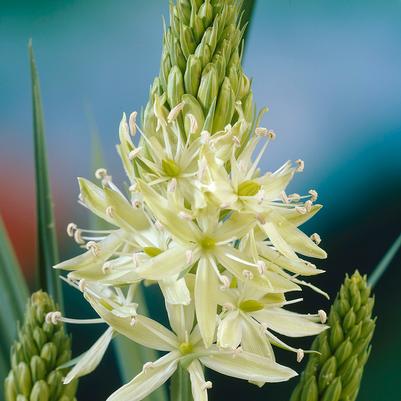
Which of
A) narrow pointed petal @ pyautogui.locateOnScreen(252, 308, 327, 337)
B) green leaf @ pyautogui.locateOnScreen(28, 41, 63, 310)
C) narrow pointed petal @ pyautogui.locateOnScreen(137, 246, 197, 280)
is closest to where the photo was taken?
narrow pointed petal @ pyautogui.locateOnScreen(137, 246, 197, 280)

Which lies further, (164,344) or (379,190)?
(379,190)

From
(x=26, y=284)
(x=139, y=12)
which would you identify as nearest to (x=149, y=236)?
(x=26, y=284)

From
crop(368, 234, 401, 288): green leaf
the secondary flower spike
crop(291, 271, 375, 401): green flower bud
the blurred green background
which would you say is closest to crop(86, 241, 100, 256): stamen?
the secondary flower spike

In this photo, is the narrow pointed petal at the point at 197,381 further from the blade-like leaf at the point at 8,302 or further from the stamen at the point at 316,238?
the blade-like leaf at the point at 8,302

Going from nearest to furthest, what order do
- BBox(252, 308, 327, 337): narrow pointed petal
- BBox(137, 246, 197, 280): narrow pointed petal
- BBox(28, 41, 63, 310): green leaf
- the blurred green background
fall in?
BBox(137, 246, 197, 280): narrow pointed petal < BBox(252, 308, 327, 337): narrow pointed petal < BBox(28, 41, 63, 310): green leaf < the blurred green background

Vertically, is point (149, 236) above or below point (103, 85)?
below

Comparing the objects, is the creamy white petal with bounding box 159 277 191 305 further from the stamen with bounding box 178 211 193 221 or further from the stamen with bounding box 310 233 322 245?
the stamen with bounding box 310 233 322 245

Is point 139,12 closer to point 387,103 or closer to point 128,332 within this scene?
point 387,103
